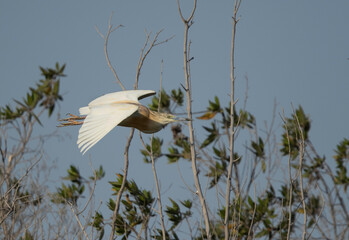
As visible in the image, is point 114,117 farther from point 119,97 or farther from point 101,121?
point 119,97

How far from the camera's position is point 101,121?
3.04 metres

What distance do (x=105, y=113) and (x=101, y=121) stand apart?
11 centimetres

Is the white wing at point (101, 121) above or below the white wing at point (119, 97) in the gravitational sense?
below

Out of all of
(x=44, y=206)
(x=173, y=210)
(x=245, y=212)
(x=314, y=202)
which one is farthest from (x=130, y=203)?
(x=314, y=202)

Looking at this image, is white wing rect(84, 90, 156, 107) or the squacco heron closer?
the squacco heron

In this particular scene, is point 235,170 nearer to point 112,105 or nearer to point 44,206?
point 44,206

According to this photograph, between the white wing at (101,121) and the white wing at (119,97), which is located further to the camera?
the white wing at (119,97)

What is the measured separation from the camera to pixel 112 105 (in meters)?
3.20

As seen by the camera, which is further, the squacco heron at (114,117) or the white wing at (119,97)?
the white wing at (119,97)

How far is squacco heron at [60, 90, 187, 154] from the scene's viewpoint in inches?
116

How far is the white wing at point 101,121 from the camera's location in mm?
2908

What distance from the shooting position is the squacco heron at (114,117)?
9.66 ft

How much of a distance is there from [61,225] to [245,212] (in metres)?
2.30

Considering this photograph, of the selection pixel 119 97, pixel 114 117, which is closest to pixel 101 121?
pixel 114 117
